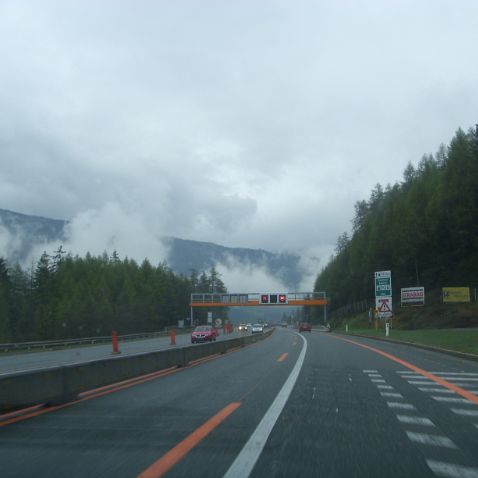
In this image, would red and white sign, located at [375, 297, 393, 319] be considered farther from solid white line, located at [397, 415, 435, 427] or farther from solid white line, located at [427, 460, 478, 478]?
solid white line, located at [427, 460, 478, 478]

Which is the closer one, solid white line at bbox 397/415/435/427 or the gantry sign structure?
solid white line at bbox 397/415/435/427

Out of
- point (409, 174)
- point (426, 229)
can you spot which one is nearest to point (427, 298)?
point (426, 229)

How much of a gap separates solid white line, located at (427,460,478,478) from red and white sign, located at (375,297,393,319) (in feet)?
130

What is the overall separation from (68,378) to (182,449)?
16.5ft

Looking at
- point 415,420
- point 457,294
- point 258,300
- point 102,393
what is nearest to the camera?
point 415,420

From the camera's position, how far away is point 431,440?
7914 mm

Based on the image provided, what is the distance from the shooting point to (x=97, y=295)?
390 feet

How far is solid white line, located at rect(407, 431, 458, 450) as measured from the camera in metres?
7.65

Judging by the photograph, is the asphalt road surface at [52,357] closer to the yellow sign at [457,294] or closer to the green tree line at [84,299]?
the yellow sign at [457,294]

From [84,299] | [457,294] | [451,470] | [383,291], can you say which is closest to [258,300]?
[84,299]

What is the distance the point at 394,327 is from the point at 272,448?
214ft

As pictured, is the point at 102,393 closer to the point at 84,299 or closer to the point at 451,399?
the point at 451,399

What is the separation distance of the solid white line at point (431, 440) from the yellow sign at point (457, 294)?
→ 57.5 metres

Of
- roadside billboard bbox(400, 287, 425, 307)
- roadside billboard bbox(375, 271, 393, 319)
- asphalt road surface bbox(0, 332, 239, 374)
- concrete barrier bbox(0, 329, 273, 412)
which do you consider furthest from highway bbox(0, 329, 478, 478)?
roadside billboard bbox(400, 287, 425, 307)
